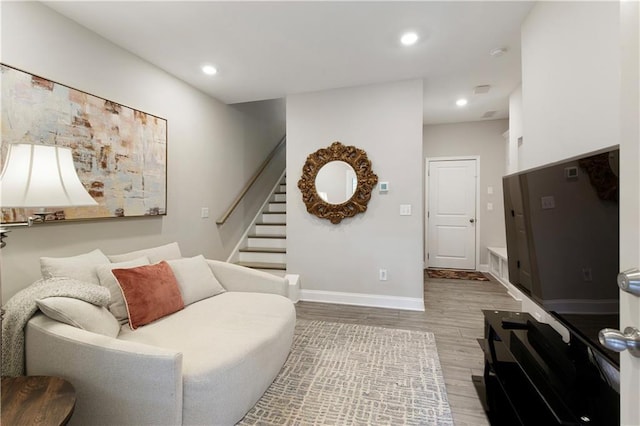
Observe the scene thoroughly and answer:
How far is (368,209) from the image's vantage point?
11.2 feet

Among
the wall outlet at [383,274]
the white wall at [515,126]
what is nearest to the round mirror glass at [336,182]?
the wall outlet at [383,274]

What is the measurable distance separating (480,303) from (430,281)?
1.03 meters

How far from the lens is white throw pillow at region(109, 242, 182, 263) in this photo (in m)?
2.14

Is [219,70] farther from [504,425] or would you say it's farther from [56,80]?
[504,425]

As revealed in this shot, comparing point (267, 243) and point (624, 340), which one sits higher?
point (624, 340)

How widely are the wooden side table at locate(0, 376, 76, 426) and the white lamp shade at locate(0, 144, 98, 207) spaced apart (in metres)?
Answer: 0.74

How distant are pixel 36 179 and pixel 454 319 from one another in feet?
11.1

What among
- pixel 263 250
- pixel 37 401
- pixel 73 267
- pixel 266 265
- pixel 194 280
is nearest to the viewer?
pixel 37 401

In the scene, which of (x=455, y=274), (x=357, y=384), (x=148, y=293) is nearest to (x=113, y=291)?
(x=148, y=293)

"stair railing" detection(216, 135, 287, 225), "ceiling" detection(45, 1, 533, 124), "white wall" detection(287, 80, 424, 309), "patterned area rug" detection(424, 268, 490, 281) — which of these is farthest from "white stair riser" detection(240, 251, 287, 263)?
"patterned area rug" detection(424, 268, 490, 281)

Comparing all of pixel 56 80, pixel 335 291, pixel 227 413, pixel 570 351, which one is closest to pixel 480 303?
pixel 335 291

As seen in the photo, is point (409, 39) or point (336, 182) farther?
point (336, 182)

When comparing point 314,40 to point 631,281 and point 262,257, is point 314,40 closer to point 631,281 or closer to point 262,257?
point 631,281

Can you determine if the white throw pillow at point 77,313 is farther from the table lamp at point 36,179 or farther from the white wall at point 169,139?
the white wall at point 169,139
